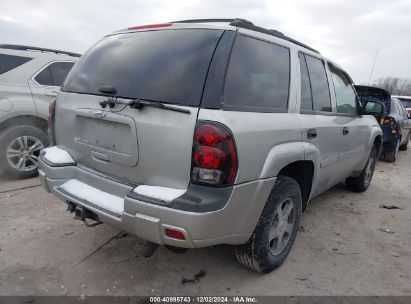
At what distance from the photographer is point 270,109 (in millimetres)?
2467

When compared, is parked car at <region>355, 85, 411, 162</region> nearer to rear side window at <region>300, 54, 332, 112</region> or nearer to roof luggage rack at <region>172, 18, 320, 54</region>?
rear side window at <region>300, 54, 332, 112</region>

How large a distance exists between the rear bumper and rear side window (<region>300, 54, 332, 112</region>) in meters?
1.24

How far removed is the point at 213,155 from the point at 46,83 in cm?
400

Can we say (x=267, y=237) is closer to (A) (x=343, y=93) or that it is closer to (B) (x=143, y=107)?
(B) (x=143, y=107)

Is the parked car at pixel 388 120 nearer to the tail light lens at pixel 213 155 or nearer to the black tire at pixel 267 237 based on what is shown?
the black tire at pixel 267 237

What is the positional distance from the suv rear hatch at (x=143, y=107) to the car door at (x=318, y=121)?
112cm

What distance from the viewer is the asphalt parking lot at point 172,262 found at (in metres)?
2.56

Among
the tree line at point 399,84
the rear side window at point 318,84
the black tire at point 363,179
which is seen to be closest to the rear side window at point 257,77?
the rear side window at point 318,84

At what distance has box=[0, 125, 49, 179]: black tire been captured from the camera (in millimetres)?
4656

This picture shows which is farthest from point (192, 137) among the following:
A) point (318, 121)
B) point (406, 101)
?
point (406, 101)

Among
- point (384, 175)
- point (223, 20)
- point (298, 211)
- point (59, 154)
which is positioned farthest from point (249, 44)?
point (384, 175)

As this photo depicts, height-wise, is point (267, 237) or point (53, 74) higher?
point (53, 74)

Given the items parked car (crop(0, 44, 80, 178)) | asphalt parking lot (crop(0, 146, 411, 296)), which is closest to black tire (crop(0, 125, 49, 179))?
parked car (crop(0, 44, 80, 178))

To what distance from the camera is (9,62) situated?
15.6 ft
